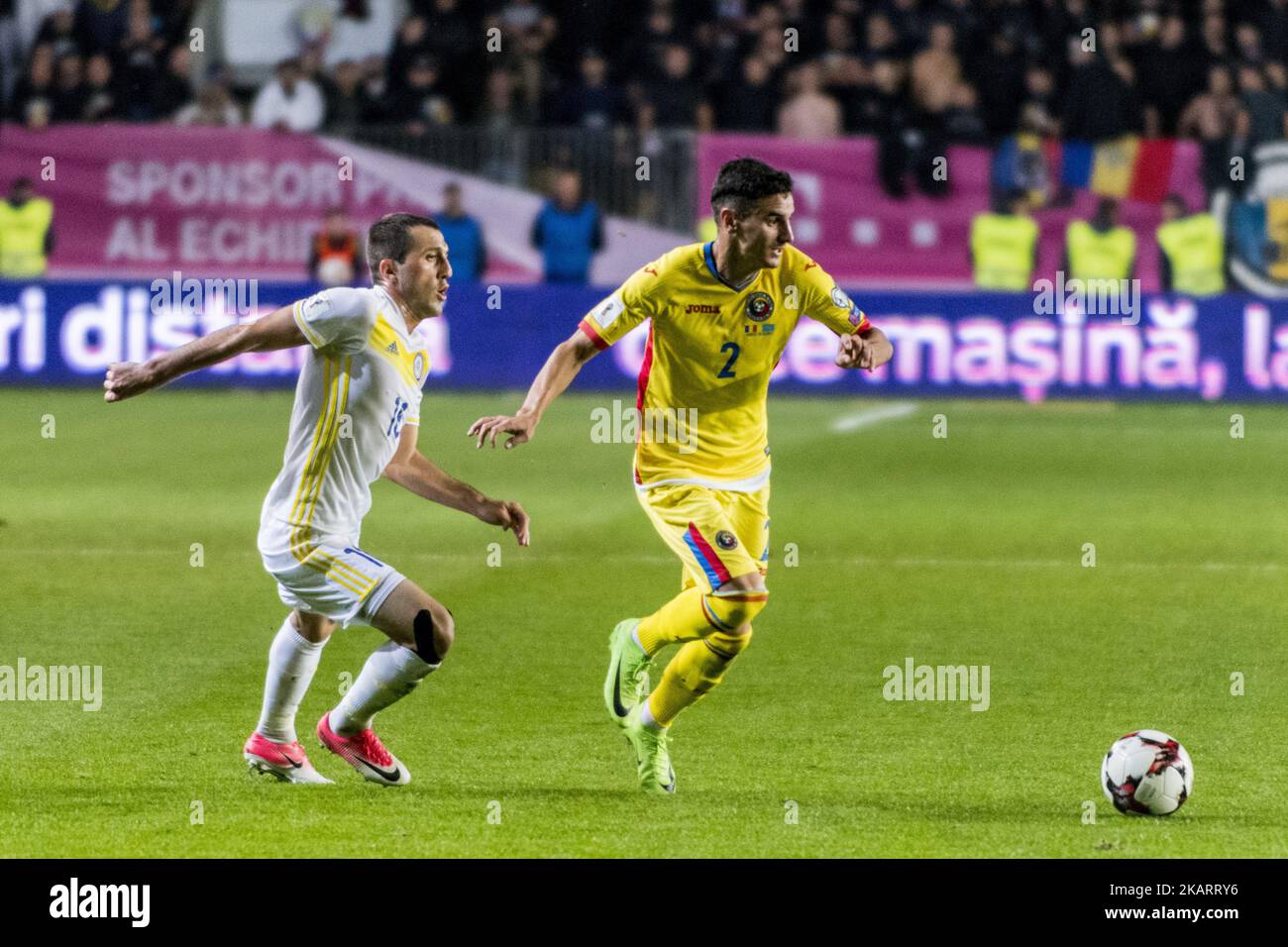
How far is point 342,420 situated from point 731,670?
2913 mm

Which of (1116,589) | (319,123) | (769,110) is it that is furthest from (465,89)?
(1116,589)

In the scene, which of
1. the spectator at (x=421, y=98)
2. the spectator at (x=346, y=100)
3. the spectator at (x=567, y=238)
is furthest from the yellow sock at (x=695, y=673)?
the spectator at (x=346, y=100)

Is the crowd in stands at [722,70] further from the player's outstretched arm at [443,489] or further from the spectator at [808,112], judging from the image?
the player's outstretched arm at [443,489]

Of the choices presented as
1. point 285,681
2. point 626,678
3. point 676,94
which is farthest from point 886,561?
point 676,94

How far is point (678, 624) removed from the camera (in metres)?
6.95

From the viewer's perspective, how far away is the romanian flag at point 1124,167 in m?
21.3

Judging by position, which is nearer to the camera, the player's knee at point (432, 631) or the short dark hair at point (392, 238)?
the player's knee at point (432, 631)

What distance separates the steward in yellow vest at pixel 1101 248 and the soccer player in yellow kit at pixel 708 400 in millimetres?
14162

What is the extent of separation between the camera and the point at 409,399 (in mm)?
6613

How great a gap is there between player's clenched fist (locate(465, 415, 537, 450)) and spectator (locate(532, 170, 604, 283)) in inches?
579

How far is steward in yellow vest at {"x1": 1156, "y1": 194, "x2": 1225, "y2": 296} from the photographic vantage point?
20.8m

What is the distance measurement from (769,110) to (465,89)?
10.5 feet

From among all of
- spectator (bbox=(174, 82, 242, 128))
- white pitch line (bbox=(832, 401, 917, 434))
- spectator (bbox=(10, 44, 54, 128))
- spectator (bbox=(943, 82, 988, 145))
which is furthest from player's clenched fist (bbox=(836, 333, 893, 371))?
spectator (bbox=(10, 44, 54, 128))
